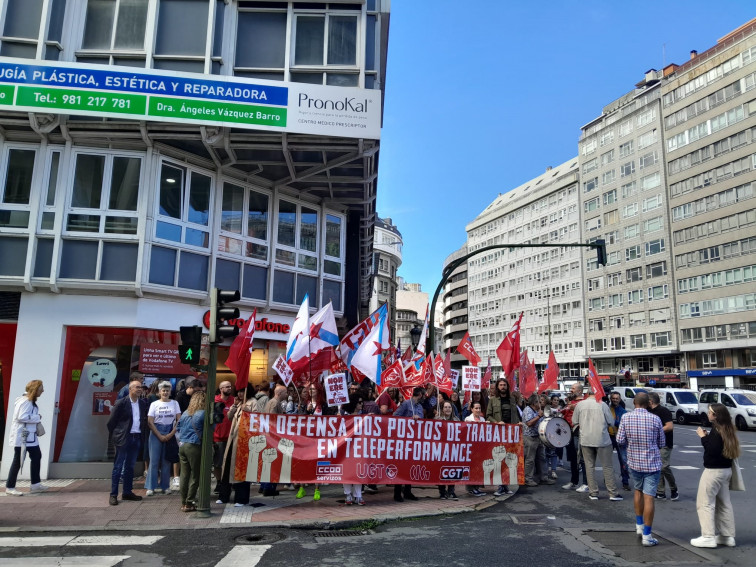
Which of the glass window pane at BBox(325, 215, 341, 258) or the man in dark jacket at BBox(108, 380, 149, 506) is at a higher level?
the glass window pane at BBox(325, 215, 341, 258)

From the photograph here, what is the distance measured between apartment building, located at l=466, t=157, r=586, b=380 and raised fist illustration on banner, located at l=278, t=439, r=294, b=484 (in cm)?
6035

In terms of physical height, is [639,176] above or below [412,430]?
above

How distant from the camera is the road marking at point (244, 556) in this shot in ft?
20.8

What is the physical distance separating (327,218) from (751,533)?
1221 centimetres

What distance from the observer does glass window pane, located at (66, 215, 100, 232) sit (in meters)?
12.3

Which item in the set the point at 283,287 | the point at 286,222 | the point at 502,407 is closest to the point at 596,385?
the point at 502,407

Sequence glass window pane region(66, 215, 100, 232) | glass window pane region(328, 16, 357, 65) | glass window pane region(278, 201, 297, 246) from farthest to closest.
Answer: glass window pane region(278, 201, 297, 246) < glass window pane region(328, 16, 357, 65) < glass window pane region(66, 215, 100, 232)

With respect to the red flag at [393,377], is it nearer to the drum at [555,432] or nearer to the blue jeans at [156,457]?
Result: the drum at [555,432]

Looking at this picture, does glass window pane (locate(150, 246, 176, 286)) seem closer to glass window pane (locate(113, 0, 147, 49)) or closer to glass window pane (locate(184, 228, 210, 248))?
glass window pane (locate(184, 228, 210, 248))

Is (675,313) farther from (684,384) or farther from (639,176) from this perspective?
(639,176)

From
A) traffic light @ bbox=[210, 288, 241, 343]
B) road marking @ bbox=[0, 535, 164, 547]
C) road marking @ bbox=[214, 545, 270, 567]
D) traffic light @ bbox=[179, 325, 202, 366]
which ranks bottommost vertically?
road marking @ bbox=[0, 535, 164, 547]

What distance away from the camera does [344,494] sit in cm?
1020

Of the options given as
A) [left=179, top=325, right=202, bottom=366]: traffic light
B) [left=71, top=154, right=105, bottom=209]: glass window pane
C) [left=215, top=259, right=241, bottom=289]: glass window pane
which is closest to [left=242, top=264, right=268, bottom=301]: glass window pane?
[left=215, top=259, right=241, bottom=289]: glass window pane

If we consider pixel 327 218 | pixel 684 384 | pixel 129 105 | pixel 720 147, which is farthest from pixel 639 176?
pixel 129 105
